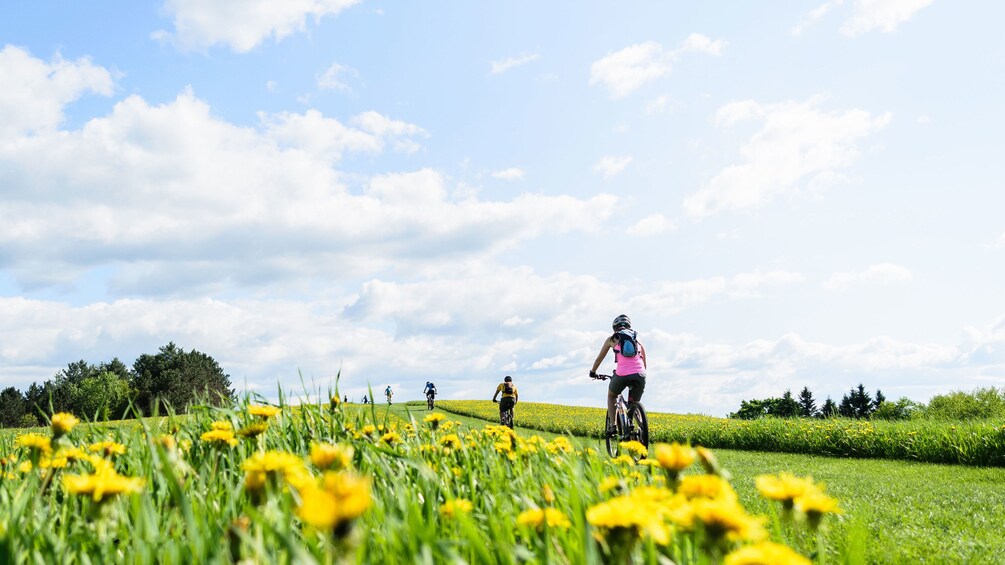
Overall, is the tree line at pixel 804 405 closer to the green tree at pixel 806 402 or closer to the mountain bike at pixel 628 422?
the green tree at pixel 806 402

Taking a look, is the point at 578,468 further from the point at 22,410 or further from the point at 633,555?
the point at 22,410

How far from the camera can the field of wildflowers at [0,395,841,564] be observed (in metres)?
1.53

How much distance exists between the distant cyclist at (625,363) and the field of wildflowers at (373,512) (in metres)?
6.46

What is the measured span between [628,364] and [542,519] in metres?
8.56

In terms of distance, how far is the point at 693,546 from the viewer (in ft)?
7.92

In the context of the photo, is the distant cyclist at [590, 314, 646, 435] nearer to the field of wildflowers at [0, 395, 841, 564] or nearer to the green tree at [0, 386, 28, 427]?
the field of wildflowers at [0, 395, 841, 564]

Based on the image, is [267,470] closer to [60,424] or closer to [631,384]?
[60,424]

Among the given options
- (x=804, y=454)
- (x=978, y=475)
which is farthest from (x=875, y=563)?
(x=804, y=454)

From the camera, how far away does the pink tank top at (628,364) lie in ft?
34.0

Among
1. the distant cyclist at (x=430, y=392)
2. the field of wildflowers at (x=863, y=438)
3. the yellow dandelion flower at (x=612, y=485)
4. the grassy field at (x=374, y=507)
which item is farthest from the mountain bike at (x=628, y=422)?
the distant cyclist at (x=430, y=392)

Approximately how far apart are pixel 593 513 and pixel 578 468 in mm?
1343

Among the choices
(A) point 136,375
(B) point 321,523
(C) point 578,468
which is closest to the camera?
(B) point 321,523

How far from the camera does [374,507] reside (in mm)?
2453

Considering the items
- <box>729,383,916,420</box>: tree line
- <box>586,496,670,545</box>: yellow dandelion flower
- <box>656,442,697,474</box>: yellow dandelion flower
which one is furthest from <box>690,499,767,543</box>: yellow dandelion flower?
<box>729,383,916,420</box>: tree line
